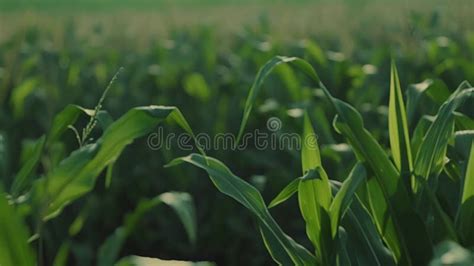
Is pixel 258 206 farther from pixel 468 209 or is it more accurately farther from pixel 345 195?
pixel 468 209

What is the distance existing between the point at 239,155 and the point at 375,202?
69.7 inches

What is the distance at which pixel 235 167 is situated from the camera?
3.09 m

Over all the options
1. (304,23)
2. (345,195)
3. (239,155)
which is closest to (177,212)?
(345,195)

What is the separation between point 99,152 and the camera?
4.26 feet

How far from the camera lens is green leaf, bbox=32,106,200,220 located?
126 centimetres

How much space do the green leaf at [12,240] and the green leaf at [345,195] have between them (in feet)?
1.46

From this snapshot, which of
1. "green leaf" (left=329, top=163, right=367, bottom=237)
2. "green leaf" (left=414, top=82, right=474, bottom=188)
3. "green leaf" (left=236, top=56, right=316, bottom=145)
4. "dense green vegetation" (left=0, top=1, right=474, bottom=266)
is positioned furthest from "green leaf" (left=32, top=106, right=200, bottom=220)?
"green leaf" (left=414, top=82, right=474, bottom=188)

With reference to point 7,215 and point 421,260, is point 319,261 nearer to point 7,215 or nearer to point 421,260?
point 421,260

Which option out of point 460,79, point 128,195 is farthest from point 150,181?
point 460,79

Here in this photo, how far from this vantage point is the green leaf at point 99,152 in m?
1.26

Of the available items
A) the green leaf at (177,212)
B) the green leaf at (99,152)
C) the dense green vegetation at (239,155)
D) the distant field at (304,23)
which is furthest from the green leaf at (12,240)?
the distant field at (304,23)

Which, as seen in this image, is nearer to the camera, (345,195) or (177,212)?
(345,195)

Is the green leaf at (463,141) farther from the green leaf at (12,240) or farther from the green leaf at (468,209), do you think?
the green leaf at (12,240)

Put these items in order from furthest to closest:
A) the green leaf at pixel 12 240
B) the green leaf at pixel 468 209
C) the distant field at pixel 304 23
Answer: the distant field at pixel 304 23, the green leaf at pixel 468 209, the green leaf at pixel 12 240
